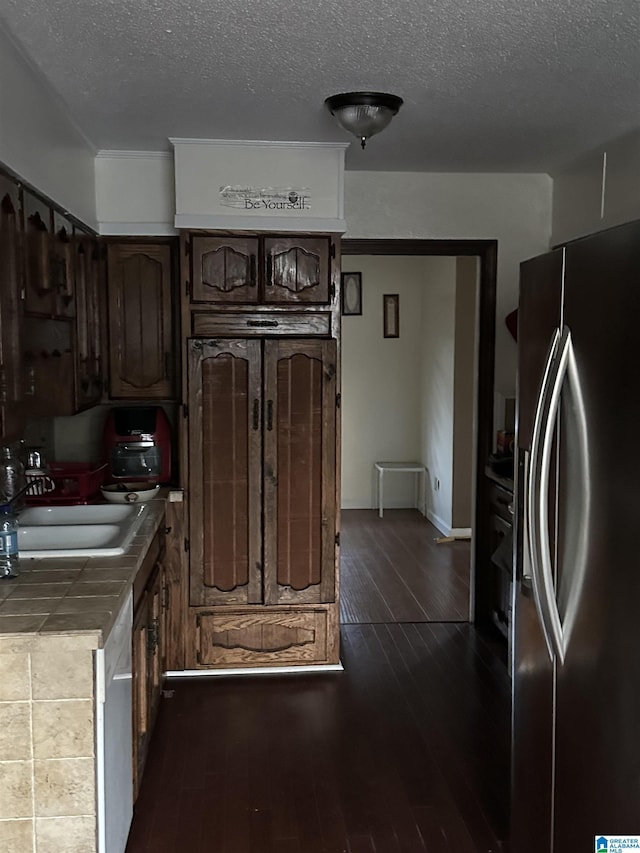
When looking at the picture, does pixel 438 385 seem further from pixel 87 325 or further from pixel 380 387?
pixel 87 325

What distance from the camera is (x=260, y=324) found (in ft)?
12.2

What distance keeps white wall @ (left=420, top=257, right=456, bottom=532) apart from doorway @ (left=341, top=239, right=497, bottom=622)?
0.04 meters

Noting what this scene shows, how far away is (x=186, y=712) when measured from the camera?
3.46m

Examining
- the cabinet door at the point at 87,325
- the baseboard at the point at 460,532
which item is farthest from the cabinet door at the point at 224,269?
the baseboard at the point at 460,532

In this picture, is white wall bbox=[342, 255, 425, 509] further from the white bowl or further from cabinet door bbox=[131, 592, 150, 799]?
cabinet door bbox=[131, 592, 150, 799]

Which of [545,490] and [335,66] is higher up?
[335,66]

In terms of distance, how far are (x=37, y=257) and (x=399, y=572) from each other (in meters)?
3.67

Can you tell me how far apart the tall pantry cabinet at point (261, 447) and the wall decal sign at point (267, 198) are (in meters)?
0.14

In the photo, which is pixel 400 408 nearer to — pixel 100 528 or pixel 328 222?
pixel 328 222

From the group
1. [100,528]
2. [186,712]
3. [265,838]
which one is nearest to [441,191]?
[100,528]

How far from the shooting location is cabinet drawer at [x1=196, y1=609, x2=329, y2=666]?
384 cm

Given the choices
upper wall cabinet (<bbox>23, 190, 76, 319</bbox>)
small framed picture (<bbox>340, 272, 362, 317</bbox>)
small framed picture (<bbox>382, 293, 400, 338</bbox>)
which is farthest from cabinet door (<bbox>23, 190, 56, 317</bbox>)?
small framed picture (<bbox>382, 293, 400, 338</bbox>)

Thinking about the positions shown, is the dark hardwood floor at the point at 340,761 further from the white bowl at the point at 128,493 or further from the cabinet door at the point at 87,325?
the cabinet door at the point at 87,325

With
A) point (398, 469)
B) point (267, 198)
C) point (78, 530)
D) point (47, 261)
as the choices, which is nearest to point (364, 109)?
point (267, 198)
